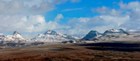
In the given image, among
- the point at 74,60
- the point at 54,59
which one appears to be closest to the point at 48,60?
the point at 54,59

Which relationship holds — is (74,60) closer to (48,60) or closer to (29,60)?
(48,60)

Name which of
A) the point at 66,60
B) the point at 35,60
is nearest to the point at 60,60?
the point at 66,60

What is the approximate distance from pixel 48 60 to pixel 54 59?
10.2 feet

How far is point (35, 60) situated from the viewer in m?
147

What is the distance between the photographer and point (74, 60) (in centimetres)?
14712

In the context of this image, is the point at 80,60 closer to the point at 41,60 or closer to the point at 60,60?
the point at 60,60

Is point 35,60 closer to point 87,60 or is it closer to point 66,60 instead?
point 66,60

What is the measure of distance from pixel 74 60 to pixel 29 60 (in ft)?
75.2

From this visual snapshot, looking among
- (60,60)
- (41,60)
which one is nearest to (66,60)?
(60,60)

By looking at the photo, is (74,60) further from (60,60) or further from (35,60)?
(35,60)

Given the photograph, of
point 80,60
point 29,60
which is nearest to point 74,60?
point 80,60

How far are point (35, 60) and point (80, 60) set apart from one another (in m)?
22.7

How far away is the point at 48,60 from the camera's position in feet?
482

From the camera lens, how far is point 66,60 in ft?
484
